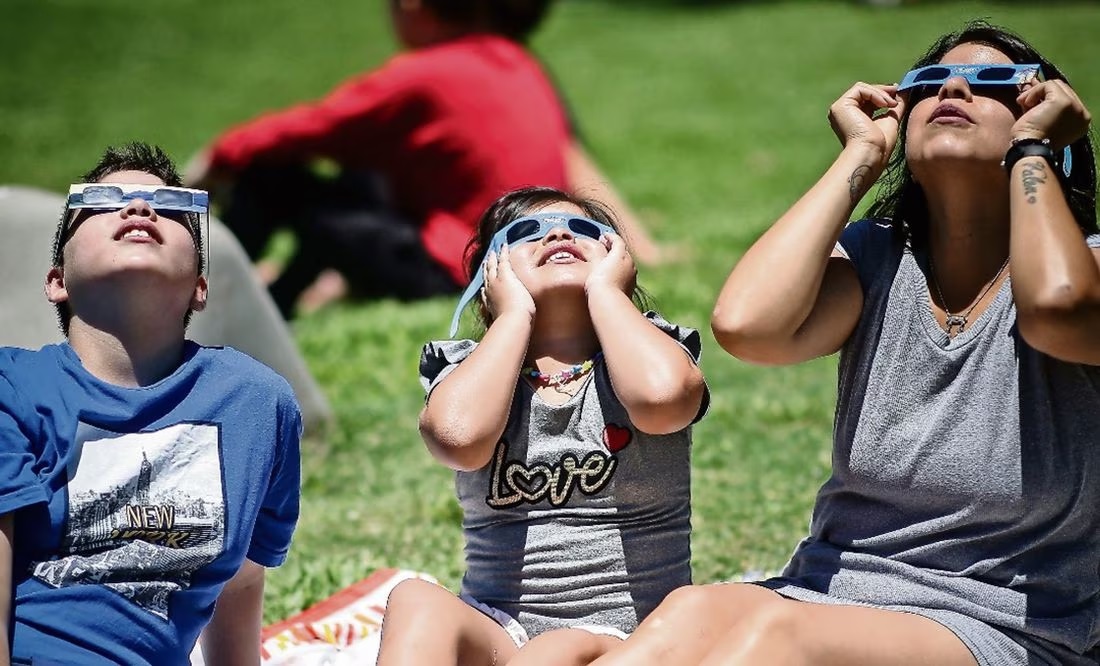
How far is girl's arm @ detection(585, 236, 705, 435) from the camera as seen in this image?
A: 3133 mm

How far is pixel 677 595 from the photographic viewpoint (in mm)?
2830

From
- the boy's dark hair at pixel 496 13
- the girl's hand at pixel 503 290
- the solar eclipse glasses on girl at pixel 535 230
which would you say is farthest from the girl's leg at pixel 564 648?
the boy's dark hair at pixel 496 13

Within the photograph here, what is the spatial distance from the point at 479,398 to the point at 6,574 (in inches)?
40.1

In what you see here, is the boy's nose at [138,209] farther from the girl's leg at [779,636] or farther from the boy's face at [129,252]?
the girl's leg at [779,636]

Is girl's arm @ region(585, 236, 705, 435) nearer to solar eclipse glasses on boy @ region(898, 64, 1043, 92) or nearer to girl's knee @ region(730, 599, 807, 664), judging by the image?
girl's knee @ region(730, 599, 807, 664)

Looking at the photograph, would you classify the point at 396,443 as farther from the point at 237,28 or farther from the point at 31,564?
the point at 237,28

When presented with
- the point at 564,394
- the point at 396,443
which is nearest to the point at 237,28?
the point at 396,443

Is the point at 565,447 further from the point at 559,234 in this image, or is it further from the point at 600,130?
the point at 600,130

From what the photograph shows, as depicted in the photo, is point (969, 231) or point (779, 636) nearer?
point (779, 636)

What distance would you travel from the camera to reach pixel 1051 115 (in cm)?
286

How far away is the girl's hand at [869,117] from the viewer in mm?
3086

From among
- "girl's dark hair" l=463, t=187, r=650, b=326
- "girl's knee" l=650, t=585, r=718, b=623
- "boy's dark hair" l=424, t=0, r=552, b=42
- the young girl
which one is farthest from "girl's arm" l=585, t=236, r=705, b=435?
"boy's dark hair" l=424, t=0, r=552, b=42

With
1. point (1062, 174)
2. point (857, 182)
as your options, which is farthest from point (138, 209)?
point (1062, 174)

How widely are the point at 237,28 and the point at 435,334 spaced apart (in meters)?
16.1
